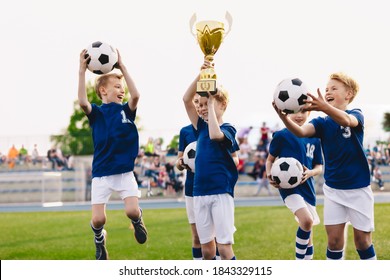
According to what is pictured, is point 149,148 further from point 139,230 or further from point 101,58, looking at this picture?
point 101,58

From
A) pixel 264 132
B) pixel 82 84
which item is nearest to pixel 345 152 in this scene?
pixel 82 84

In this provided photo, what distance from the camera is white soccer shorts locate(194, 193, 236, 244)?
16.0 ft

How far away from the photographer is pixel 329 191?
16.5 ft

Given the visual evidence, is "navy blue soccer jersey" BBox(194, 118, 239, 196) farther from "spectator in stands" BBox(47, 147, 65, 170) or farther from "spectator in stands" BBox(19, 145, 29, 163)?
"spectator in stands" BBox(19, 145, 29, 163)

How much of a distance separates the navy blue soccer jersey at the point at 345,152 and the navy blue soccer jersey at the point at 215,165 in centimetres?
75

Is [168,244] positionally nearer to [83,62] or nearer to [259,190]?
[83,62]

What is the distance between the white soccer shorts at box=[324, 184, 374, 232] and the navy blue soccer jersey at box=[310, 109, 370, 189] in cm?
6

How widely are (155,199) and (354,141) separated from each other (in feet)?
53.0

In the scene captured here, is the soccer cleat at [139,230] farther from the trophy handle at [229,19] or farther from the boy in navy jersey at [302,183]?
the trophy handle at [229,19]

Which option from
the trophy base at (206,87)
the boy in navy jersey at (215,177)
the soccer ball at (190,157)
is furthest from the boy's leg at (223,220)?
the trophy base at (206,87)

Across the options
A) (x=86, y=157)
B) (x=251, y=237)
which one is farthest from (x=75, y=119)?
(x=251, y=237)

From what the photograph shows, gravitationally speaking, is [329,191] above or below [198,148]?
below

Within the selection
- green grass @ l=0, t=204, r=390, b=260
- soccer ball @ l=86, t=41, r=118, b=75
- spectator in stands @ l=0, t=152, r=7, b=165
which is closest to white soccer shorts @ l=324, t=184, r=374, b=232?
green grass @ l=0, t=204, r=390, b=260

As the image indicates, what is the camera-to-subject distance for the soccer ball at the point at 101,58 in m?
5.41
